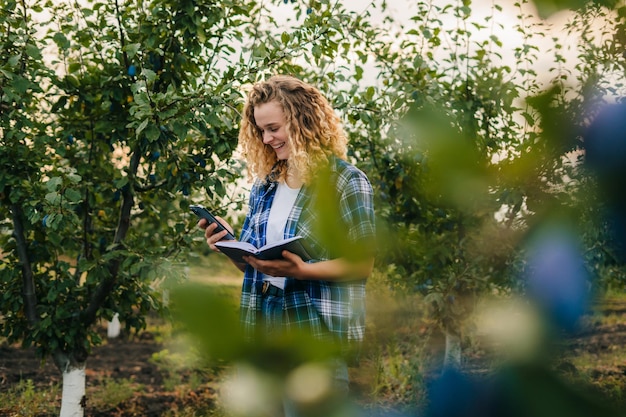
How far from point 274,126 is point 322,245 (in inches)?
62.5

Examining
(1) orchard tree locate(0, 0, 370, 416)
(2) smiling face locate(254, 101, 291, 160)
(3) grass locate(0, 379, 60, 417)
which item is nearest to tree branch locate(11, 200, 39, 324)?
(1) orchard tree locate(0, 0, 370, 416)

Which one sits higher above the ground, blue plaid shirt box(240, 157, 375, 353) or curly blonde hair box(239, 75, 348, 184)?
curly blonde hair box(239, 75, 348, 184)

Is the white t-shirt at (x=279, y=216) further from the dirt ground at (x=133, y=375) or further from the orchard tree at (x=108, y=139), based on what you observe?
the dirt ground at (x=133, y=375)

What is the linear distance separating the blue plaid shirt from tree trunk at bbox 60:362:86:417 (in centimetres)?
225

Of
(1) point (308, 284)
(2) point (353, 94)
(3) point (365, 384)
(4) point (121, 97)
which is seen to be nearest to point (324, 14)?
(2) point (353, 94)

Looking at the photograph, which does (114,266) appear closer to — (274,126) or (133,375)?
(274,126)

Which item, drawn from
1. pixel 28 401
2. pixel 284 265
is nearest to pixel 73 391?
pixel 28 401

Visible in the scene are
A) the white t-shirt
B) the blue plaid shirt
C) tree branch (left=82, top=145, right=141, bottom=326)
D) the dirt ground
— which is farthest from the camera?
the dirt ground

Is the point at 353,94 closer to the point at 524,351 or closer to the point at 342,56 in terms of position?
the point at 342,56

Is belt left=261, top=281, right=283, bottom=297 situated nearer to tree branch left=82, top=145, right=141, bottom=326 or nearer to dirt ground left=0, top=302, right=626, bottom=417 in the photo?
tree branch left=82, top=145, right=141, bottom=326

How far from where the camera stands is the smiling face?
195 centimetres

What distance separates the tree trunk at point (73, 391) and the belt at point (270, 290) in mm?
2405

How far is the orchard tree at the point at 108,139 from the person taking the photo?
2922 mm

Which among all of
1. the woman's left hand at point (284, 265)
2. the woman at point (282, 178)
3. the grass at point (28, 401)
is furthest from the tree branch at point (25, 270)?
the woman's left hand at point (284, 265)
